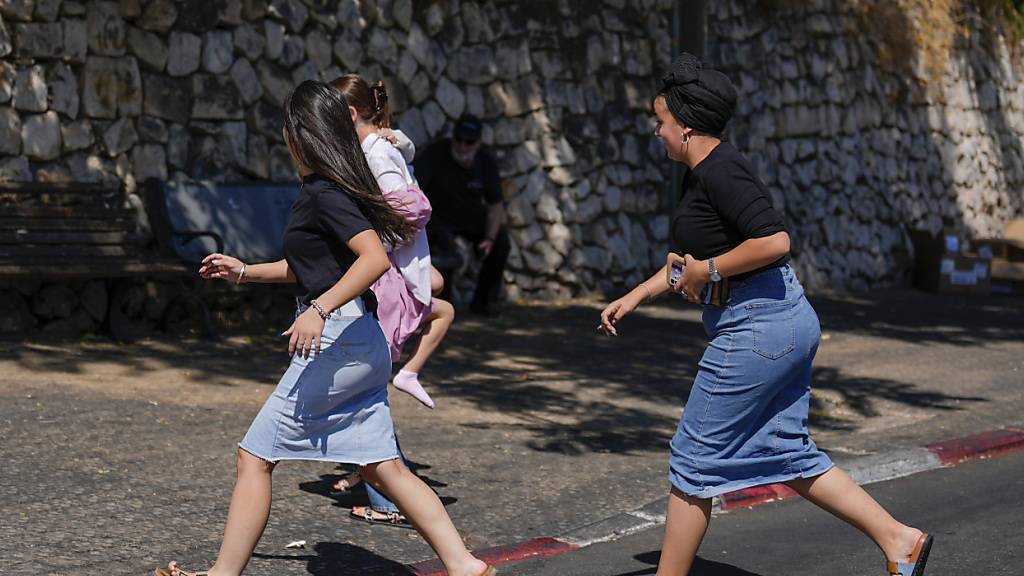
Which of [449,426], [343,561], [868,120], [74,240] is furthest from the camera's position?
[868,120]

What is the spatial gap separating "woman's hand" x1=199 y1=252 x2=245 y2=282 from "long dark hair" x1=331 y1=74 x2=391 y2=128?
3.43ft

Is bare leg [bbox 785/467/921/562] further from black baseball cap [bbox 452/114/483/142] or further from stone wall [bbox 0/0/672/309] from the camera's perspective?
black baseball cap [bbox 452/114/483/142]

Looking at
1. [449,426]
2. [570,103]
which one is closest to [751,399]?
[449,426]

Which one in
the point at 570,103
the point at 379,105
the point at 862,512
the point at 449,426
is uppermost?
the point at 570,103

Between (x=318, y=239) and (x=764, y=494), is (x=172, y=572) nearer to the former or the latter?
(x=318, y=239)

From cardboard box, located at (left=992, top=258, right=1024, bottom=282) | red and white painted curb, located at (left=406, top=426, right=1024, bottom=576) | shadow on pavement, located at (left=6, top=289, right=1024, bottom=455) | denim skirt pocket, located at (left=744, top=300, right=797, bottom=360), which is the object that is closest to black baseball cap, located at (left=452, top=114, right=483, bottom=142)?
shadow on pavement, located at (left=6, top=289, right=1024, bottom=455)

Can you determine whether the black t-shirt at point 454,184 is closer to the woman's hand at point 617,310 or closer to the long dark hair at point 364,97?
the long dark hair at point 364,97

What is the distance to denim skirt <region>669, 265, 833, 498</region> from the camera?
4.47 metres

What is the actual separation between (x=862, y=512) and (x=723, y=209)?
1065mm

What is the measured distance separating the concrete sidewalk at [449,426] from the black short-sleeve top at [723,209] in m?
1.64

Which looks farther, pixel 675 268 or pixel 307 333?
pixel 675 268

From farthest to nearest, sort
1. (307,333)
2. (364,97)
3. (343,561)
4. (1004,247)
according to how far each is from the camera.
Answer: (1004,247) < (364,97) < (343,561) < (307,333)

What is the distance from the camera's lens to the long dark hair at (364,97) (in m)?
5.43

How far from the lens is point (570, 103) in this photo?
14133 millimetres
